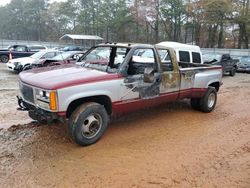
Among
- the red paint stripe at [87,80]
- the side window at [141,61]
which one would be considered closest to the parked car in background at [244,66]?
the side window at [141,61]

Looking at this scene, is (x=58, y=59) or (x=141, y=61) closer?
(x=141, y=61)

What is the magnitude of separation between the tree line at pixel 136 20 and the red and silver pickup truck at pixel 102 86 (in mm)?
34813

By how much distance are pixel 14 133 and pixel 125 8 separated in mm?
47598

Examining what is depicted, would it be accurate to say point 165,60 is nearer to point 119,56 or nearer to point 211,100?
point 119,56

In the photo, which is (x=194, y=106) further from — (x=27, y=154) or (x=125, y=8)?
(x=125, y=8)

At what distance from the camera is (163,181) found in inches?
168

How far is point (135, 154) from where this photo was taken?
16.8 feet

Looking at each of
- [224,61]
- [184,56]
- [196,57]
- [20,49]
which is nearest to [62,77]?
[184,56]

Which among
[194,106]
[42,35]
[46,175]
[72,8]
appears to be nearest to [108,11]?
[72,8]

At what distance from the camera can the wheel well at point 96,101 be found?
5346 mm

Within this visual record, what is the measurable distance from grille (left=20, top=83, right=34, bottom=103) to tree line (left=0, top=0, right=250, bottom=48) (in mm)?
36947

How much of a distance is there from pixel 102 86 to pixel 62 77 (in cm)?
72

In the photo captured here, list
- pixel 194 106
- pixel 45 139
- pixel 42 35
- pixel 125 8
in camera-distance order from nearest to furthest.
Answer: pixel 45 139
pixel 194 106
pixel 125 8
pixel 42 35

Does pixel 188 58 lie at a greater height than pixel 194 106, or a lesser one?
greater
